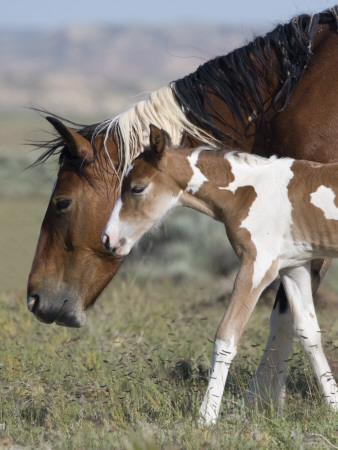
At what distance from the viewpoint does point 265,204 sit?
168 inches

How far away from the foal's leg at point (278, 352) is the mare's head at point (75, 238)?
1182 millimetres

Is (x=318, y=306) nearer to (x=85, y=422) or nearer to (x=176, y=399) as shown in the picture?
(x=176, y=399)

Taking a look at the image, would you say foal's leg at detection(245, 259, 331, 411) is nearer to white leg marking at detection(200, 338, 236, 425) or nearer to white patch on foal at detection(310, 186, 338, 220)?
white patch on foal at detection(310, 186, 338, 220)

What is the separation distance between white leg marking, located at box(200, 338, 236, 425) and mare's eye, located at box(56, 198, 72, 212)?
5.10 feet

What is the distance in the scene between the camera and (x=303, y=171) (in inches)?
172

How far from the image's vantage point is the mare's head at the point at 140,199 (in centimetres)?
437

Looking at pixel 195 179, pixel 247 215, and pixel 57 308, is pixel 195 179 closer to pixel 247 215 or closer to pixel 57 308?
pixel 247 215

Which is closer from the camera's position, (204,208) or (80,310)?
(204,208)

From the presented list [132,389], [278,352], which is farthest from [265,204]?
[132,389]

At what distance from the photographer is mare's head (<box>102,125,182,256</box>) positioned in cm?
437

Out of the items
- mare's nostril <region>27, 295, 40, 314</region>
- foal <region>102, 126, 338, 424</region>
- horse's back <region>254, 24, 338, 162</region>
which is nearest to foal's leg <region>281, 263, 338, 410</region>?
foal <region>102, 126, 338, 424</region>

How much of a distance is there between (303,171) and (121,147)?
129 centimetres

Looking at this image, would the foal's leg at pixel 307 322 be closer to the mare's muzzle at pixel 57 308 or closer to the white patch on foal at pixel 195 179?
the white patch on foal at pixel 195 179

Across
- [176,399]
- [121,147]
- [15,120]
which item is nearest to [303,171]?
[121,147]
